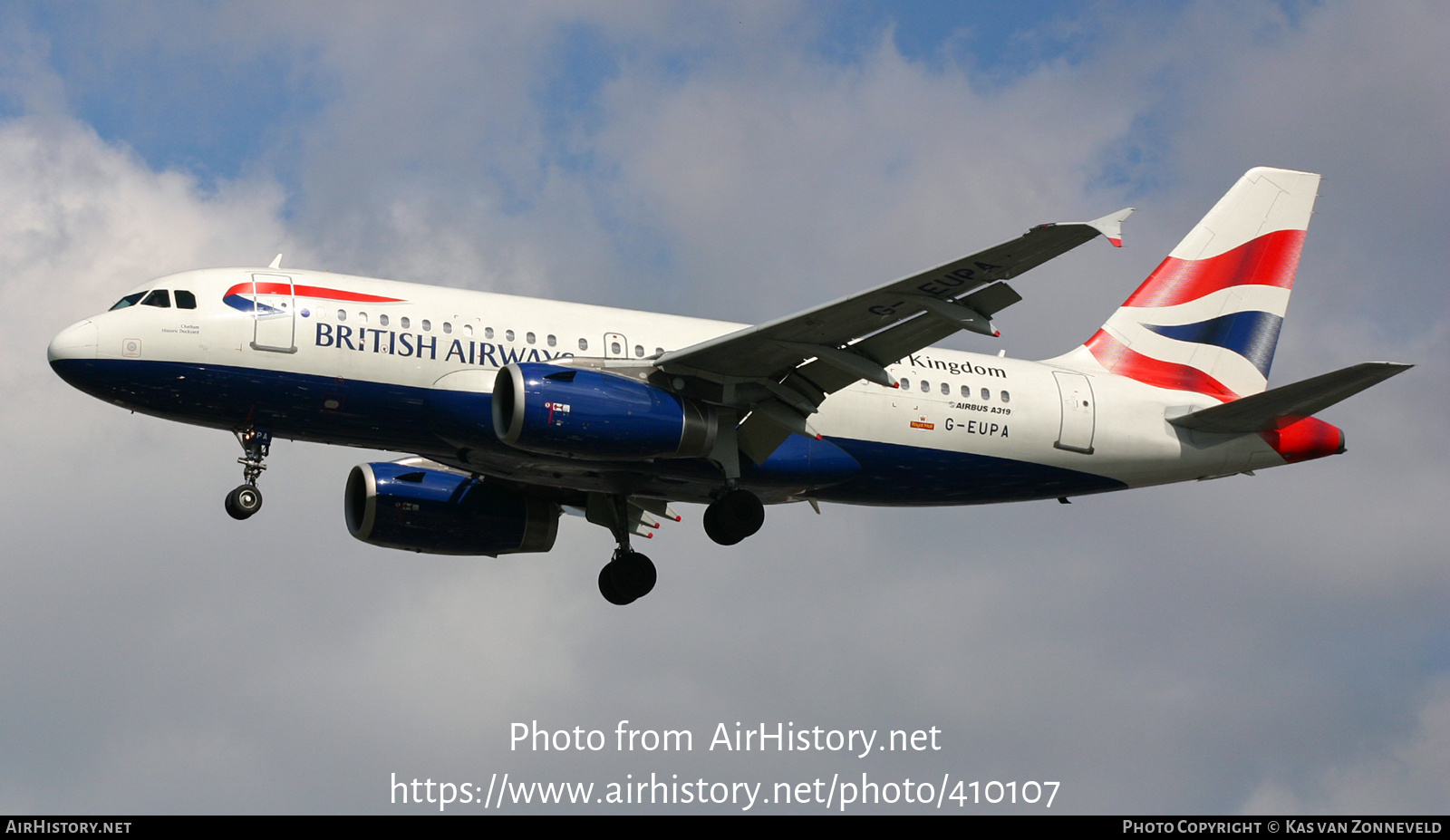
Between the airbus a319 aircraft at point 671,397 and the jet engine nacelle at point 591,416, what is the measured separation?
1.8 inches

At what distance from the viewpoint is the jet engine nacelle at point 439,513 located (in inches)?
1293

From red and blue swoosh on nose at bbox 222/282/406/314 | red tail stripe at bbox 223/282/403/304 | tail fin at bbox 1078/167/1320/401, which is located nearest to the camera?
red and blue swoosh on nose at bbox 222/282/406/314

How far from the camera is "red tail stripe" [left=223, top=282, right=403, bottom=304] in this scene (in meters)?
27.2

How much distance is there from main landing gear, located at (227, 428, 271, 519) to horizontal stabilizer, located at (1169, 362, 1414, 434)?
17.2 m

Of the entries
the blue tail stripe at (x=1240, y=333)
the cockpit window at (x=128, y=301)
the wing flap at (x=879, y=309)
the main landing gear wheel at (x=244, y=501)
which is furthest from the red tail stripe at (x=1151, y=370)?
the cockpit window at (x=128, y=301)

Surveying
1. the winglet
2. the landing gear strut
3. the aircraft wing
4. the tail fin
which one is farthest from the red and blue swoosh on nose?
the tail fin

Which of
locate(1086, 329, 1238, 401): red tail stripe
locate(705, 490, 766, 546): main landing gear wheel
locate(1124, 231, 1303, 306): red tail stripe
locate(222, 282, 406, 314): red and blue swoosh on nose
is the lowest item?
locate(705, 490, 766, 546): main landing gear wheel

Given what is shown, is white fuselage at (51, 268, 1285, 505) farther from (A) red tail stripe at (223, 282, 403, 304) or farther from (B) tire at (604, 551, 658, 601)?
(B) tire at (604, 551, 658, 601)

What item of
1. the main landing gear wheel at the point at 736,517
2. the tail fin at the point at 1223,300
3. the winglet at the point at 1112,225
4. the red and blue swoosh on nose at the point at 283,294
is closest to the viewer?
the winglet at the point at 1112,225

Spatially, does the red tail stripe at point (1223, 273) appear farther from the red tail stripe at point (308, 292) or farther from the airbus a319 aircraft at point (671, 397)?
the red tail stripe at point (308, 292)

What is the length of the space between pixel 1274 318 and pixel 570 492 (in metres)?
15.6

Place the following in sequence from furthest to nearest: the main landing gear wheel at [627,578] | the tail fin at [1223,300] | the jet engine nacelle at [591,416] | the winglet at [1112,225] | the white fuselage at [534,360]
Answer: the tail fin at [1223,300] < the main landing gear wheel at [627,578] < the white fuselage at [534,360] < the jet engine nacelle at [591,416] < the winglet at [1112,225]

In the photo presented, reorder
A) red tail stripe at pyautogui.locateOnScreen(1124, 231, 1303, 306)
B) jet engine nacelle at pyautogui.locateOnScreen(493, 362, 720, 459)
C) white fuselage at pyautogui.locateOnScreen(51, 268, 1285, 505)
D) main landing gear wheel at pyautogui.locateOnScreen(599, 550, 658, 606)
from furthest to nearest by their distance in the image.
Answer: red tail stripe at pyautogui.locateOnScreen(1124, 231, 1303, 306) → main landing gear wheel at pyautogui.locateOnScreen(599, 550, 658, 606) → white fuselage at pyautogui.locateOnScreen(51, 268, 1285, 505) → jet engine nacelle at pyautogui.locateOnScreen(493, 362, 720, 459)

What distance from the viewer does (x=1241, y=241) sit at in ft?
117
